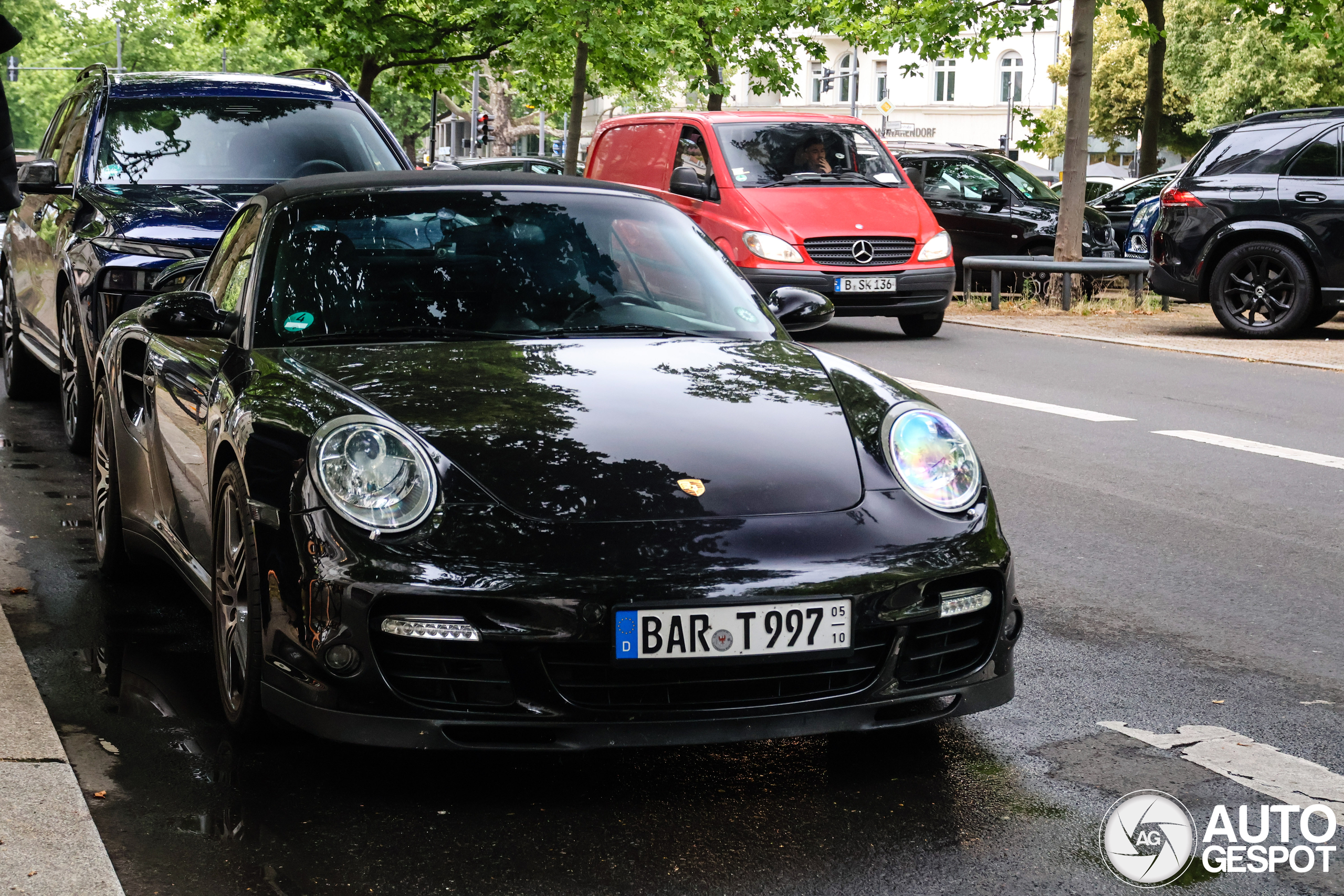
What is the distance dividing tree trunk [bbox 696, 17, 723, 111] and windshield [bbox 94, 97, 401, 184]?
22429 millimetres

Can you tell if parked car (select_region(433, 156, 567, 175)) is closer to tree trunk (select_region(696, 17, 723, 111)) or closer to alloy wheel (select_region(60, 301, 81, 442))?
tree trunk (select_region(696, 17, 723, 111))

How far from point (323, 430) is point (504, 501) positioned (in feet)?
1.48

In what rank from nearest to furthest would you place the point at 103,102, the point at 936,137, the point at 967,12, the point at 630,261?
the point at 630,261
the point at 103,102
the point at 967,12
the point at 936,137

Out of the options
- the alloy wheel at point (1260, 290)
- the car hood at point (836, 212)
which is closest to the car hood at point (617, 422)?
the car hood at point (836, 212)

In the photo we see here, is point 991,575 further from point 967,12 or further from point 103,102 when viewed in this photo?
point 967,12

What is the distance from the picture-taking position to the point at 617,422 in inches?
159

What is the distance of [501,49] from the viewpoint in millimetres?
29562

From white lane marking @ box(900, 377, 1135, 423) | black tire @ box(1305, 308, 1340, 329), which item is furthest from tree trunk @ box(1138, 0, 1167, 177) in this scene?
white lane marking @ box(900, 377, 1135, 423)

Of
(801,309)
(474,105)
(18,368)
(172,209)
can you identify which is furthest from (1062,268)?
(474,105)

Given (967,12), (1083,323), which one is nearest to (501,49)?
(967,12)

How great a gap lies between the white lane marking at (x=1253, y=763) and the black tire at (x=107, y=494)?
10.7 feet

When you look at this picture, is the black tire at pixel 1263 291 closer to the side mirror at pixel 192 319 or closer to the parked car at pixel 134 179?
the parked car at pixel 134 179

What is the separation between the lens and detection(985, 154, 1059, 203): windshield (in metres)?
20.8

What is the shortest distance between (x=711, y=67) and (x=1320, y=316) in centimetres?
1938
